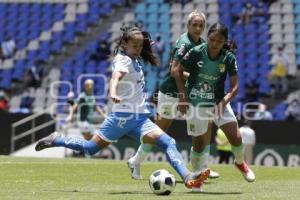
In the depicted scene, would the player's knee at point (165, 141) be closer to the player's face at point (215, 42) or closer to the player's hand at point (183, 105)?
the player's hand at point (183, 105)

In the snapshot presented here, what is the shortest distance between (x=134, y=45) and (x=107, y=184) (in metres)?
2.14

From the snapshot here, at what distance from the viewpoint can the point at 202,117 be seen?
11195mm

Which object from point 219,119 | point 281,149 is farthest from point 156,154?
point 219,119

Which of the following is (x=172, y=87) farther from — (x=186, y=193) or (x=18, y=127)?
(x=18, y=127)

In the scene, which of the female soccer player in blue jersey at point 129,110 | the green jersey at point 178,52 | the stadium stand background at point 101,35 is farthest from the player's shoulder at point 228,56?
the stadium stand background at point 101,35

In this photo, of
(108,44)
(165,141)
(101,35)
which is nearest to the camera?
(165,141)

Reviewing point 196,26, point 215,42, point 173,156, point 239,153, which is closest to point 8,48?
point 196,26

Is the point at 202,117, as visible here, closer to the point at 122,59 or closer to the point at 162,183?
the point at 122,59

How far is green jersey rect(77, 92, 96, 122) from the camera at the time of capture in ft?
73.9

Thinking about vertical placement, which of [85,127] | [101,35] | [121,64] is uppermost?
[101,35]

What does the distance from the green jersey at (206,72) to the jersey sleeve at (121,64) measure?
78 cm

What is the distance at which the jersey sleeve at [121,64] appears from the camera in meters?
10.5

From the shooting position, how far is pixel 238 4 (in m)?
31.0

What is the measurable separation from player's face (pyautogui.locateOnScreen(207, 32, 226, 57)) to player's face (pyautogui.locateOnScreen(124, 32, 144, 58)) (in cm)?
88
